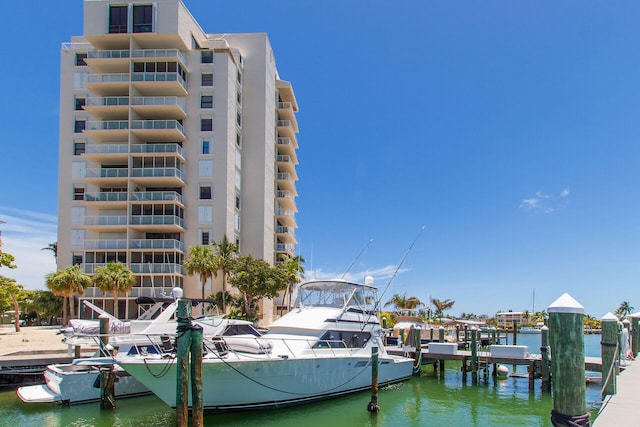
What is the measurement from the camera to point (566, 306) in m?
7.27

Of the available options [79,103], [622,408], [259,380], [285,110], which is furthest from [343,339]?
[285,110]

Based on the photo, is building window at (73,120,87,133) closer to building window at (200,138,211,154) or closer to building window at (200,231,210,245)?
building window at (200,138,211,154)

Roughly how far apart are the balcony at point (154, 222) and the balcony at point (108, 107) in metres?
10.3

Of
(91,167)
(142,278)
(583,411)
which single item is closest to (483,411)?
(583,411)

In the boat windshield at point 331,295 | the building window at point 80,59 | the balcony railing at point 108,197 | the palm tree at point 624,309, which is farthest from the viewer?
the palm tree at point 624,309

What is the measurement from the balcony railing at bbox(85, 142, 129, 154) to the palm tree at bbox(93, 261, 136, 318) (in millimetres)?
10967

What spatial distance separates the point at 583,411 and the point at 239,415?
13145mm

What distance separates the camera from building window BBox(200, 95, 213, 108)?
5084cm

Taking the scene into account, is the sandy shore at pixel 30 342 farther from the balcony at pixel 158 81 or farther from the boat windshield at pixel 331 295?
the balcony at pixel 158 81

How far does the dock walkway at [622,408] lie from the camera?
826 cm

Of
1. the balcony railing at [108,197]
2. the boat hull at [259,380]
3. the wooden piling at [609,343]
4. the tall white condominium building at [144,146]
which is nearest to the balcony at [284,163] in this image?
the tall white condominium building at [144,146]

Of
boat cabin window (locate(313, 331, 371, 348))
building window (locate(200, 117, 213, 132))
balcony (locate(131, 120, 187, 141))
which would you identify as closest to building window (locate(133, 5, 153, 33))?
balcony (locate(131, 120, 187, 141))

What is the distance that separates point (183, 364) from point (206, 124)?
3989cm

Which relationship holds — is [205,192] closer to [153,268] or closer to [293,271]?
[153,268]
